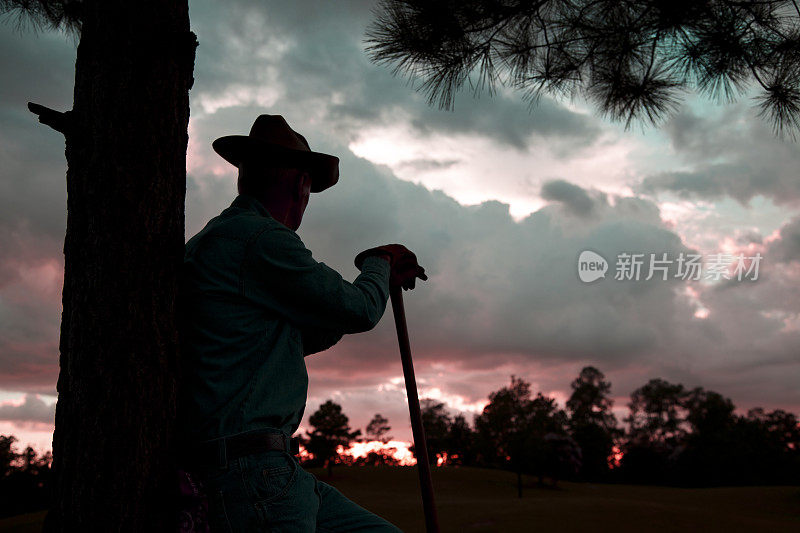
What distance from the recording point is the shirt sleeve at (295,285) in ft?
6.83

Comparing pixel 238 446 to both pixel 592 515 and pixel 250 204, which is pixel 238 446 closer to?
pixel 250 204

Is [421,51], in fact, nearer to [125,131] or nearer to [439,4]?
[439,4]

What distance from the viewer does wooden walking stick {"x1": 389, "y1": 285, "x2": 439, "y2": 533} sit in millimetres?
2904

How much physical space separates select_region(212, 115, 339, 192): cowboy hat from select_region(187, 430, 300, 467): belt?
3.13 ft

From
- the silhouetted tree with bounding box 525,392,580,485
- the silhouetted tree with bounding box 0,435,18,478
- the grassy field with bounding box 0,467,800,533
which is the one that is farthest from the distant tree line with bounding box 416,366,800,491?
the silhouetted tree with bounding box 0,435,18,478

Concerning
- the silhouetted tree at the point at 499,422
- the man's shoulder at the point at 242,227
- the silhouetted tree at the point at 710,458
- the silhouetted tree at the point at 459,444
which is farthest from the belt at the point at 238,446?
the silhouetted tree at the point at 459,444

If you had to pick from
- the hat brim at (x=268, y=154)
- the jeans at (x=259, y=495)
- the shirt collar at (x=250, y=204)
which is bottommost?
the jeans at (x=259, y=495)

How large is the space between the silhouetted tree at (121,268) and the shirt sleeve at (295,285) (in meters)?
0.32

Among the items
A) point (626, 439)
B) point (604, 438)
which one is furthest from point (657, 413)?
point (604, 438)

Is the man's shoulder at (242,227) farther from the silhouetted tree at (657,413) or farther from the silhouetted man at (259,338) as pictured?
the silhouetted tree at (657,413)

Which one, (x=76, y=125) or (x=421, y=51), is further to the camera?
(x=421, y=51)

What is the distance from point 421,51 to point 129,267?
18.4 feet

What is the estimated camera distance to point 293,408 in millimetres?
2076

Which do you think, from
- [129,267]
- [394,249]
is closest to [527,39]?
[394,249]
